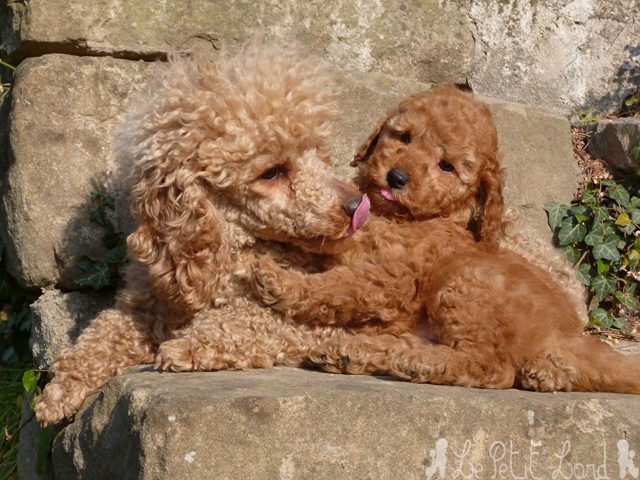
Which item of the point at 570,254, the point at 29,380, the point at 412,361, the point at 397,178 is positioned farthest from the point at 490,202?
the point at 29,380

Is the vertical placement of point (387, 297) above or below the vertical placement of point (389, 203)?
below

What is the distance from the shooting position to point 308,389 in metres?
2.96

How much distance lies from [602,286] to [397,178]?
220cm

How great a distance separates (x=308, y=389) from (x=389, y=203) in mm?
1244

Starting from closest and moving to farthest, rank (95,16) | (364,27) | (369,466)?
1. (369,466)
2. (95,16)
3. (364,27)

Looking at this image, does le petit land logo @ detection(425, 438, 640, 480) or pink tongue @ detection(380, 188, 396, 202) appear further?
pink tongue @ detection(380, 188, 396, 202)

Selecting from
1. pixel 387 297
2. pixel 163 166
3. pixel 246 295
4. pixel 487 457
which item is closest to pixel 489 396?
pixel 487 457

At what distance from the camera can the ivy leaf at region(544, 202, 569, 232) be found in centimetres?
549

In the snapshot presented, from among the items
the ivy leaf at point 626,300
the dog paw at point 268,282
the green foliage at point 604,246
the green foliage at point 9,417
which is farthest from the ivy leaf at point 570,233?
the green foliage at point 9,417

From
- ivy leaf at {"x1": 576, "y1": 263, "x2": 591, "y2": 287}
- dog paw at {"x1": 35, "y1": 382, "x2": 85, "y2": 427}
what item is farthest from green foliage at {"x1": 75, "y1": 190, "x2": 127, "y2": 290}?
ivy leaf at {"x1": 576, "y1": 263, "x2": 591, "y2": 287}

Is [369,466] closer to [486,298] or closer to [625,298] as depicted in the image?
[486,298]

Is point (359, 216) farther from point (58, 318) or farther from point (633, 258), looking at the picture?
point (633, 258)

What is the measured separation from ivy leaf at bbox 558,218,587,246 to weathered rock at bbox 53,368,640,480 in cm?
232

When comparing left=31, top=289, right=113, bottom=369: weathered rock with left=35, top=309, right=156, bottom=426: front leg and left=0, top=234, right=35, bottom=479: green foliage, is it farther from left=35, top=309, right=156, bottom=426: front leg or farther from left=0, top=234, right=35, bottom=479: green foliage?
left=35, top=309, right=156, bottom=426: front leg
